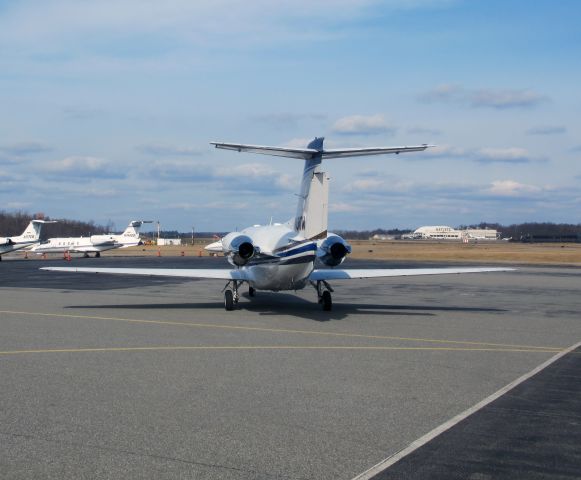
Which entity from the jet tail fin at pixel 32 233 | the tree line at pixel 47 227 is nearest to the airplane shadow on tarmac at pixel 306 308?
the jet tail fin at pixel 32 233

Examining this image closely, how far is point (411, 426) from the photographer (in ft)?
26.9

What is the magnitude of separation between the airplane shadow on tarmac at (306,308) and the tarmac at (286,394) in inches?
16.4

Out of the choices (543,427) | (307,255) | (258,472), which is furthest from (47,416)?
(307,255)

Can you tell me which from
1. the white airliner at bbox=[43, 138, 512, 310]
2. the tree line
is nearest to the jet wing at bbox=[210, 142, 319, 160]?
the white airliner at bbox=[43, 138, 512, 310]

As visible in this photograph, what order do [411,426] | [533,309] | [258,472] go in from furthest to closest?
[533,309], [411,426], [258,472]

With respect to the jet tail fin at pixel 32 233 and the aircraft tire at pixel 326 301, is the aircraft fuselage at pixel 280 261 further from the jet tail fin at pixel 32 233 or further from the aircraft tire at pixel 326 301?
Result: the jet tail fin at pixel 32 233

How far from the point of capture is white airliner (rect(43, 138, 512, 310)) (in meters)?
19.1

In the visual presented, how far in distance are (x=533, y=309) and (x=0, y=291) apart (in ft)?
73.3

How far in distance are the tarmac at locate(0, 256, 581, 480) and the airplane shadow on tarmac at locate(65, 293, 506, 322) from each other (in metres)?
0.42

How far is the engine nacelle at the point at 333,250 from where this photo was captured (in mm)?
20375

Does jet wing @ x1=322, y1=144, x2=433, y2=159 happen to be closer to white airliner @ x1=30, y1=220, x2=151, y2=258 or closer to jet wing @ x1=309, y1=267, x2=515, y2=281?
jet wing @ x1=309, y1=267, x2=515, y2=281

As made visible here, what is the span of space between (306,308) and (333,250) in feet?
11.7

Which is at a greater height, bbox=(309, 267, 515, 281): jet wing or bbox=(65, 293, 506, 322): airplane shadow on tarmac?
bbox=(309, 267, 515, 281): jet wing

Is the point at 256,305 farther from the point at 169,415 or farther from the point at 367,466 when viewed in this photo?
the point at 367,466
